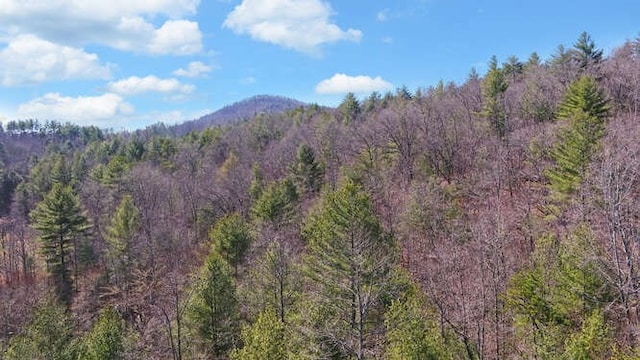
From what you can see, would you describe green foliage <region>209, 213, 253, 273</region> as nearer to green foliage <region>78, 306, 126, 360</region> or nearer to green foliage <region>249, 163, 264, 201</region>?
green foliage <region>249, 163, 264, 201</region>

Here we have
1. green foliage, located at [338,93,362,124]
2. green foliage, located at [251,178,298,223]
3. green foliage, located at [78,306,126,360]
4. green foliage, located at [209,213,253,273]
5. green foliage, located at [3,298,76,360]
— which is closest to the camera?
green foliage, located at [78,306,126,360]

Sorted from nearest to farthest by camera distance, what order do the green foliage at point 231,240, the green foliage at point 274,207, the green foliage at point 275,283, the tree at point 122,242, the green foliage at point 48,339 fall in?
the green foliage at point 48,339, the green foliage at point 275,283, the green foliage at point 231,240, the green foliage at point 274,207, the tree at point 122,242

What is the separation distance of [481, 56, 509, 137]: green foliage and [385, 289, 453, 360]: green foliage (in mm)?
33901

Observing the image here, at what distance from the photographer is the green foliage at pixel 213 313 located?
2584 centimetres

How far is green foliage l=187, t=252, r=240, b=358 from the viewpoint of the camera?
2584 cm

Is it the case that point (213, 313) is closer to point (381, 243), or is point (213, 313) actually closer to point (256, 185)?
point (381, 243)

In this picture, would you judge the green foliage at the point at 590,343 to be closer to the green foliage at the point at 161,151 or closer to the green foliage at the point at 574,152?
the green foliage at the point at 574,152

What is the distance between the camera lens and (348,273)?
21.4m

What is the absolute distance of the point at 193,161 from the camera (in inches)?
2908

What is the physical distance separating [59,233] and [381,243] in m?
31.9

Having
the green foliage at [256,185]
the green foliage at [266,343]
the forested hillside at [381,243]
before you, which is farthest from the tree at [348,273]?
the green foliage at [256,185]

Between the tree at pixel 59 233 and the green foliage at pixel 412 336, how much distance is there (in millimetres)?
35675

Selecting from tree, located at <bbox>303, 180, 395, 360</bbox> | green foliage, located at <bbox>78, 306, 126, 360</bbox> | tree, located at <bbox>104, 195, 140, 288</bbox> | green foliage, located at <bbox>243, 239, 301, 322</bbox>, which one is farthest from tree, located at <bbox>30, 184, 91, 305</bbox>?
tree, located at <bbox>303, 180, 395, 360</bbox>

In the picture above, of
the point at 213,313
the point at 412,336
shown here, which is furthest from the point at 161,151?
the point at 412,336
